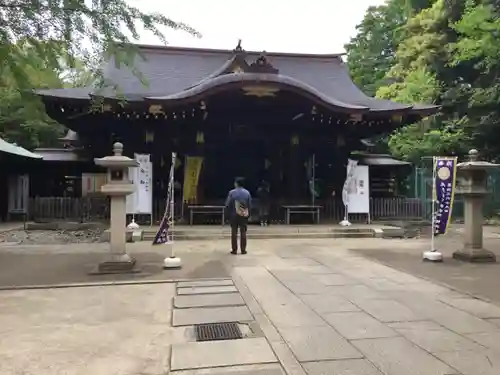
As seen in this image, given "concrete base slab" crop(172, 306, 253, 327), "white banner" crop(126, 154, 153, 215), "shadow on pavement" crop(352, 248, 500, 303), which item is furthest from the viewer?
"white banner" crop(126, 154, 153, 215)

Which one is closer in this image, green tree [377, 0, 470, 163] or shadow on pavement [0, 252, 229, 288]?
shadow on pavement [0, 252, 229, 288]

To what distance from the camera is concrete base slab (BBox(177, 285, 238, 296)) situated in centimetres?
645

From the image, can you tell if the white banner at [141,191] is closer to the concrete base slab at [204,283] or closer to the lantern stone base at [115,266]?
the lantern stone base at [115,266]

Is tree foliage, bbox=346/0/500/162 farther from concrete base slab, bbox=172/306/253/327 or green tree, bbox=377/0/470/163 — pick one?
concrete base slab, bbox=172/306/253/327

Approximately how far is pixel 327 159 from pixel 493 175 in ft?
28.8

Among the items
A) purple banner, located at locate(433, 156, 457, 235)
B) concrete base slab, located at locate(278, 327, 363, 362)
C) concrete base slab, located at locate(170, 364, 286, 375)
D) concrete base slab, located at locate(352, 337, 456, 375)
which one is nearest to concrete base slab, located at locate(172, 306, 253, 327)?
concrete base slab, located at locate(278, 327, 363, 362)

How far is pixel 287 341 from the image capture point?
170 inches

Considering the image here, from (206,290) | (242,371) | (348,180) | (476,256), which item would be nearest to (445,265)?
(476,256)

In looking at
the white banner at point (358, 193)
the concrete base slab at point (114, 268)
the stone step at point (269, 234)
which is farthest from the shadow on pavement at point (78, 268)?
the white banner at point (358, 193)

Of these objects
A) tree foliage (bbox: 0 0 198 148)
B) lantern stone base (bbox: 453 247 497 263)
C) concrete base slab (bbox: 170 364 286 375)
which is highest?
tree foliage (bbox: 0 0 198 148)

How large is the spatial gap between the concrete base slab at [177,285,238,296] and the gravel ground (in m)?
6.53

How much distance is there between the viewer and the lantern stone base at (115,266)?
7910mm

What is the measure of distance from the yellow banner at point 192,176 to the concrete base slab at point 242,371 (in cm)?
1192

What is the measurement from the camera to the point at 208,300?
6.00 m
